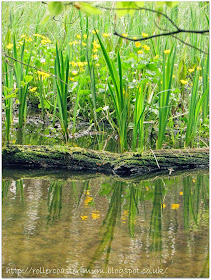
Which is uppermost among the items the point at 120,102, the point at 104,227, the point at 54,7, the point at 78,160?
the point at 54,7

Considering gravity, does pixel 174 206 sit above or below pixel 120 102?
below

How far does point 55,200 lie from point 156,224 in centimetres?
58

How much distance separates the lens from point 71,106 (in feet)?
15.1

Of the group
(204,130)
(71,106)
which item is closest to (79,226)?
(204,130)

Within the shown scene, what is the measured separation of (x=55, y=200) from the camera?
2115 mm

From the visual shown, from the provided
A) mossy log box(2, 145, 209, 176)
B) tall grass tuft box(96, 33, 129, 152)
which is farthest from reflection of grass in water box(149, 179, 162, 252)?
tall grass tuft box(96, 33, 129, 152)

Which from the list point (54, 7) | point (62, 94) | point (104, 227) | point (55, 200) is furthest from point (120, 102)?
point (54, 7)

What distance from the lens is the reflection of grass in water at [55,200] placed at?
191 centimetres

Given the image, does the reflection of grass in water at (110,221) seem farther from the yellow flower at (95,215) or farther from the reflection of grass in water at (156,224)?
the reflection of grass in water at (156,224)

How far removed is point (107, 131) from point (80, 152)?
1.26m

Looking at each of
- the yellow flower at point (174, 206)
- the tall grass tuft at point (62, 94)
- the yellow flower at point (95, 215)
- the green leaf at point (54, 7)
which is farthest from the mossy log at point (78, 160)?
the green leaf at point (54, 7)

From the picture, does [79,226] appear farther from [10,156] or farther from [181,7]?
[181,7]

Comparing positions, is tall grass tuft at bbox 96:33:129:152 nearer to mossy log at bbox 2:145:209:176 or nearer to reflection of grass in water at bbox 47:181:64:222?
mossy log at bbox 2:145:209:176

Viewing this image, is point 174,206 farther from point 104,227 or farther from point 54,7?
point 54,7
